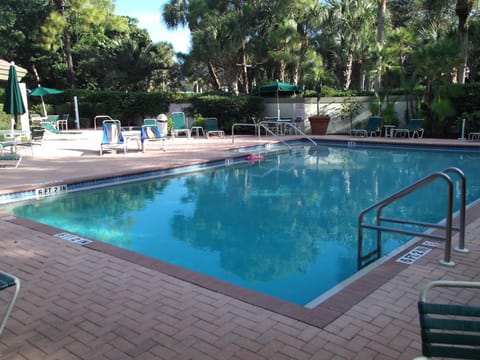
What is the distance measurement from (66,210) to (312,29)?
61.5 feet

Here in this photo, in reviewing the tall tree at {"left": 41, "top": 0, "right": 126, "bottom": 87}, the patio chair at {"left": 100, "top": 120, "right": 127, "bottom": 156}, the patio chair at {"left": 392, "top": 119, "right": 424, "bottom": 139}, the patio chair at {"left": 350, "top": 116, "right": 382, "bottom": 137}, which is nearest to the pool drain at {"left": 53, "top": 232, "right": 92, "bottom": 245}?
Result: the patio chair at {"left": 100, "top": 120, "right": 127, "bottom": 156}

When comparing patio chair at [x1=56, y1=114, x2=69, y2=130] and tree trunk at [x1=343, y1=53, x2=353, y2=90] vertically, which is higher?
tree trunk at [x1=343, y1=53, x2=353, y2=90]

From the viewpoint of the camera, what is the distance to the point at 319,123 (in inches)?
671

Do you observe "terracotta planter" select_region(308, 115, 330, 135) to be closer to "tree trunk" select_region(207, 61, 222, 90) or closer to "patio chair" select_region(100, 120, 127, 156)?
"patio chair" select_region(100, 120, 127, 156)

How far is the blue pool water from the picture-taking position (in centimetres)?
488

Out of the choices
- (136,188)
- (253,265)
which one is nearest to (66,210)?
(136,188)

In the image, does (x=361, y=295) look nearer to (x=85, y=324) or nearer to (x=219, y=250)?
(x=85, y=324)

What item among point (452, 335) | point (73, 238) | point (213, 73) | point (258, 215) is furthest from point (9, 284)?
point (213, 73)

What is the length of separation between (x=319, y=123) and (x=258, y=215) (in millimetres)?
10914

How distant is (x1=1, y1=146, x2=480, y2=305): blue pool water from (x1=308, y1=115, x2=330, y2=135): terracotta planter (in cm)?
585

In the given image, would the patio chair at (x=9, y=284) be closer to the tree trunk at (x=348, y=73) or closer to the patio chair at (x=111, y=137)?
the patio chair at (x=111, y=137)

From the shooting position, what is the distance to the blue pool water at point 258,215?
4883 millimetres

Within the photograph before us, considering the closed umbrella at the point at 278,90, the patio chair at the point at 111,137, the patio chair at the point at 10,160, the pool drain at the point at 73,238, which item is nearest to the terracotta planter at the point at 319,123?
the closed umbrella at the point at 278,90

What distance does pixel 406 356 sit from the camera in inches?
99.9
